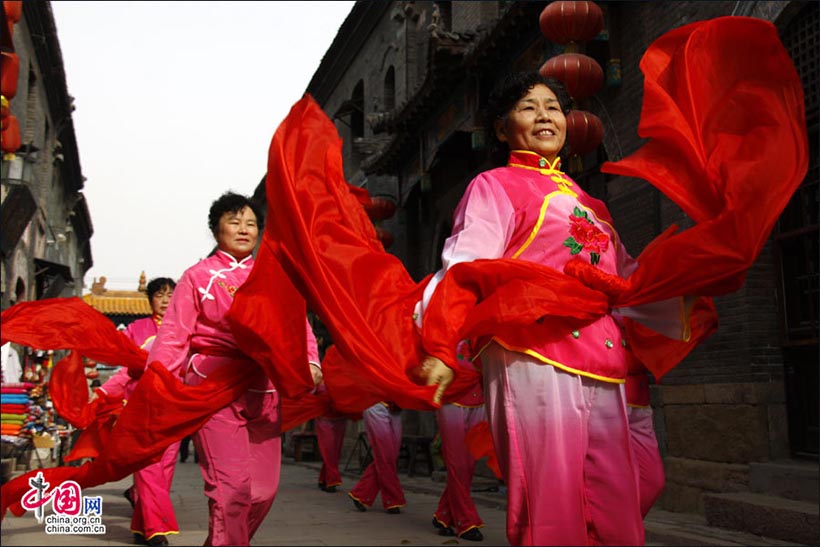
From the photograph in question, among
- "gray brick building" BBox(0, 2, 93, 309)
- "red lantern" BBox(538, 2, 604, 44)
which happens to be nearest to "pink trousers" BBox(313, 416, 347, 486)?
"red lantern" BBox(538, 2, 604, 44)

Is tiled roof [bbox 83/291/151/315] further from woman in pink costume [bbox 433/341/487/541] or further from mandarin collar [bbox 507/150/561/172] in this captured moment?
mandarin collar [bbox 507/150/561/172]

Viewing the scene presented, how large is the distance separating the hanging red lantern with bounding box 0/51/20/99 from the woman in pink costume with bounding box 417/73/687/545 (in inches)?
232

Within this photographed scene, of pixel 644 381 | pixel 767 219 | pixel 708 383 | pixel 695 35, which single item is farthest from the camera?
pixel 708 383

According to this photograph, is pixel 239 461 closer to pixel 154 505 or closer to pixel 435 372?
pixel 435 372

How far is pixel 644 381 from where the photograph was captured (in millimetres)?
3742

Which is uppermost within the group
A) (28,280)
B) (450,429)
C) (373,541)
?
(28,280)

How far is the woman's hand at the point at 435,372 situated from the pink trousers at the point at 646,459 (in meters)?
0.88

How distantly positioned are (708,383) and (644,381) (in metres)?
3.94

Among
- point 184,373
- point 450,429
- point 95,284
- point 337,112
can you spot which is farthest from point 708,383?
point 95,284

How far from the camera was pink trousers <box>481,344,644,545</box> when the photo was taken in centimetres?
259

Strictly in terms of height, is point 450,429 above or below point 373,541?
above

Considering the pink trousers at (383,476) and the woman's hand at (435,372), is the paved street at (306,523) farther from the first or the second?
the woman's hand at (435,372)

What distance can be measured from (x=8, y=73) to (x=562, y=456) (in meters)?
6.80

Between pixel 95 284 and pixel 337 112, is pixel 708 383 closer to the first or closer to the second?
pixel 337 112
